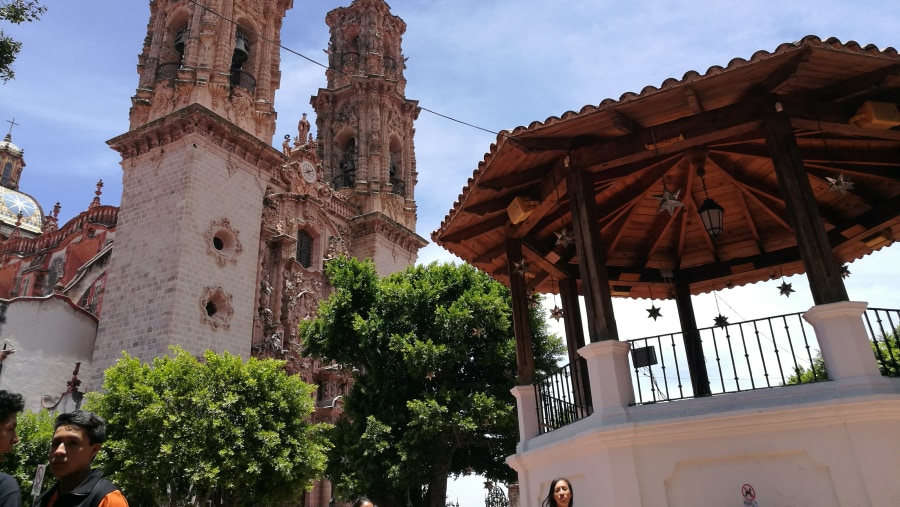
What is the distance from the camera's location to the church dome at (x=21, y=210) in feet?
185

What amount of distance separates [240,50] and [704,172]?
24.2m

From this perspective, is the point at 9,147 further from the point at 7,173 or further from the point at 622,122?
the point at 622,122

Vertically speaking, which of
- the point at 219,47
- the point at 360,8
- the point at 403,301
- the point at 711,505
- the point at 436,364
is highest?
the point at 360,8

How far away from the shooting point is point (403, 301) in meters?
20.6

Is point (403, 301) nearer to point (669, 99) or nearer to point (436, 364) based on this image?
point (436, 364)

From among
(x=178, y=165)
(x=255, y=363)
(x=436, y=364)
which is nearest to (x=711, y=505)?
(x=436, y=364)

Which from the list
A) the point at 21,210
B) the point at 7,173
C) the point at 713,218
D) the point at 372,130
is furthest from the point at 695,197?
the point at 7,173

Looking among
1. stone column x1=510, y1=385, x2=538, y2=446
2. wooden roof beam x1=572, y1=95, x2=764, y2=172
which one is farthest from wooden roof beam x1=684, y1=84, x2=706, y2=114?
stone column x1=510, y1=385, x2=538, y2=446

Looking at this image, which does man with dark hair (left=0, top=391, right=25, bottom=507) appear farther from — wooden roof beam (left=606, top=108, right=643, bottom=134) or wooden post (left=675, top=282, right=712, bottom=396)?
wooden post (left=675, top=282, right=712, bottom=396)

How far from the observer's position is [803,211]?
21.5 ft

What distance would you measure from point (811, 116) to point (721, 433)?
350 cm

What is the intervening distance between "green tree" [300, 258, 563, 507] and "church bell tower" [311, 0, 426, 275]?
13.1m

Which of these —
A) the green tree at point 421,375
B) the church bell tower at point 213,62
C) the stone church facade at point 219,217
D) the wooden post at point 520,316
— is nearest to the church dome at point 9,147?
the stone church facade at point 219,217

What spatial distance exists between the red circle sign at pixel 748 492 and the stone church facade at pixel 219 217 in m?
19.0
